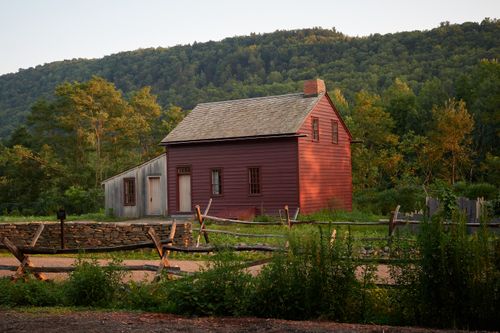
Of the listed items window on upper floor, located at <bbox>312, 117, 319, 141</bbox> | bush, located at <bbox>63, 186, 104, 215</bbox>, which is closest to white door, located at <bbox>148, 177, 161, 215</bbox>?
window on upper floor, located at <bbox>312, 117, 319, 141</bbox>

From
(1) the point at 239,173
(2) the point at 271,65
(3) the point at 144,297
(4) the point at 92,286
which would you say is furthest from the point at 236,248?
(2) the point at 271,65

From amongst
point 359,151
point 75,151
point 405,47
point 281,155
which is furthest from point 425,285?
point 405,47

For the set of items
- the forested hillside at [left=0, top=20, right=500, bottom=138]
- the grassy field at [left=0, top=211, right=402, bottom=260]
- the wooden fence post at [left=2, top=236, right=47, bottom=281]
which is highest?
the forested hillside at [left=0, top=20, right=500, bottom=138]

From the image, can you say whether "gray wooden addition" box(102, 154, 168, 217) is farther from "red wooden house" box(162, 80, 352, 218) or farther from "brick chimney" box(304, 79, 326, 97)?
"brick chimney" box(304, 79, 326, 97)

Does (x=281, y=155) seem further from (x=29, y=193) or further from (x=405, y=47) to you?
(x=405, y=47)

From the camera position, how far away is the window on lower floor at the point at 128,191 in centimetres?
3350

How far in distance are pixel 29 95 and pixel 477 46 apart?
188 ft

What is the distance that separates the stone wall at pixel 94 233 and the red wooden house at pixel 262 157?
10178 mm

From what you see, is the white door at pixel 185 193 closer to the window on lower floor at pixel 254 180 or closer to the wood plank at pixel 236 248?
the window on lower floor at pixel 254 180

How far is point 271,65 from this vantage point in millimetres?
85438

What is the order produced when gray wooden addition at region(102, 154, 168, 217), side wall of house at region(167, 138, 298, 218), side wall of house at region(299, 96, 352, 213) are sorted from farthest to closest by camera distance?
gray wooden addition at region(102, 154, 168, 217), side wall of house at region(299, 96, 352, 213), side wall of house at region(167, 138, 298, 218)

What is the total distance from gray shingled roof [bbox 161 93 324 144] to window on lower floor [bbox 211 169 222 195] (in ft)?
5.60

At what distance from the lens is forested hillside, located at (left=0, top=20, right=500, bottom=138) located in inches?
2753

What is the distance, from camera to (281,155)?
2905cm
